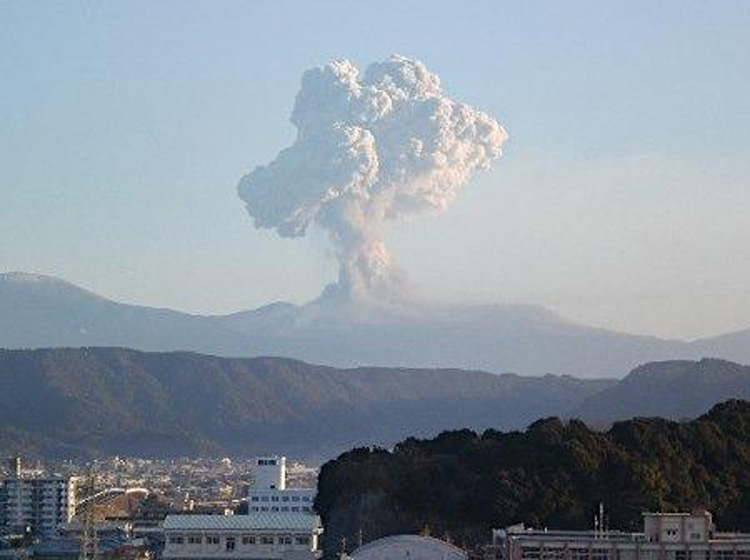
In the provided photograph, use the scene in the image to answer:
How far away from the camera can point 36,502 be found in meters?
61.3

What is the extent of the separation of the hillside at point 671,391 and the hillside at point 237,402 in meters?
13.5

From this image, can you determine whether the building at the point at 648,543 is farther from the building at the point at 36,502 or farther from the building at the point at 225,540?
the building at the point at 36,502

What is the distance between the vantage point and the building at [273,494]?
56.4 metres

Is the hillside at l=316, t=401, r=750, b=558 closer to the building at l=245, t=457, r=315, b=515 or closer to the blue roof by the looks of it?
the blue roof

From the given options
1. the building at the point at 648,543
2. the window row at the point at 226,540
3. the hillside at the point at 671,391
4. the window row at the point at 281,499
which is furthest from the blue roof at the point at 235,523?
the hillside at the point at 671,391

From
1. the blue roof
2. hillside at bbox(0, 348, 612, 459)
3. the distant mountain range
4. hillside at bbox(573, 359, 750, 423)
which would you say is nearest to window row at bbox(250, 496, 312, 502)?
the blue roof

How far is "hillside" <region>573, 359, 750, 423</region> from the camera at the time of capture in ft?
380

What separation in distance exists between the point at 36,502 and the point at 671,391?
211ft

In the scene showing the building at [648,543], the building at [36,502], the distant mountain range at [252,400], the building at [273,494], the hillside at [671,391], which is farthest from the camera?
the distant mountain range at [252,400]

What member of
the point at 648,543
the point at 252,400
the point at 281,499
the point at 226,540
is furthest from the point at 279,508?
the point at 252,400

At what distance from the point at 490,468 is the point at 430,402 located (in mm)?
109424

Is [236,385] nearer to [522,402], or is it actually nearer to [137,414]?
[137,414]

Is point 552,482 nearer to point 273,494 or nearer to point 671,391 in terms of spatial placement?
point 273,494

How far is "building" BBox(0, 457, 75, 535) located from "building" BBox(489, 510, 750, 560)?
1107 inches
